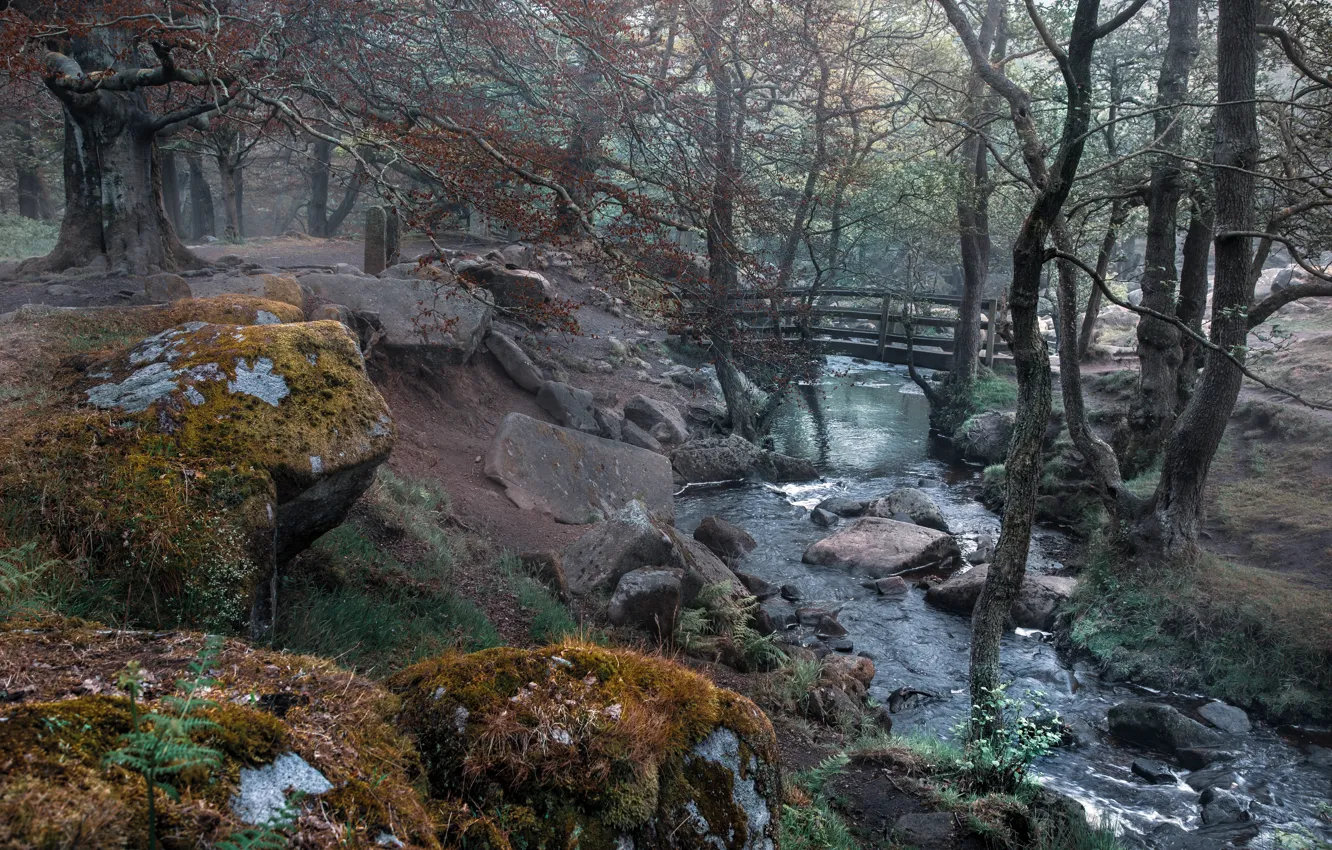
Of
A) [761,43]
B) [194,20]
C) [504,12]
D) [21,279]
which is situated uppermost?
[761,43]

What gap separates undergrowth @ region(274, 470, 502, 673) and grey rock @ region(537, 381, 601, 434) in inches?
203

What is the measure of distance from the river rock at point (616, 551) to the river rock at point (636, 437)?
5.45 metres

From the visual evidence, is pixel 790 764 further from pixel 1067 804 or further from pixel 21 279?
pixel 21 279

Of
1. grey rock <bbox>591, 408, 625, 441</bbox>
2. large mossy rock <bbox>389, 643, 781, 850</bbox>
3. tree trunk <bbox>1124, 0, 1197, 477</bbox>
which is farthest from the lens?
grey rock <bbox>591, 408, 625, 441</bbox>


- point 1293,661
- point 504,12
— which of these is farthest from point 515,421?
point 1293,661

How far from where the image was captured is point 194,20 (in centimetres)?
782

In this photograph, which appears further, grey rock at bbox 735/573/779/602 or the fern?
grey rock at bbox 735/573/779/602

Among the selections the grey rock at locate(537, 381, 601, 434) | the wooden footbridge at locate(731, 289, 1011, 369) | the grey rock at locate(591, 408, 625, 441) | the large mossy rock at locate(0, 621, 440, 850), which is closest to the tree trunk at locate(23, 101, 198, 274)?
the grey rock at locate(537, 381, 601, 434)

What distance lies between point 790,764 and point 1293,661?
18.2ft

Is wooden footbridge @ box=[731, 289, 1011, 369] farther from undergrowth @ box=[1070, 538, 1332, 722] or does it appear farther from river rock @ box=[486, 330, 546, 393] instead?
undergrowth @ box=[1070, 538, 1332, 722]

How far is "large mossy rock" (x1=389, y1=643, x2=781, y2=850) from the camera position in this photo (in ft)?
7.72

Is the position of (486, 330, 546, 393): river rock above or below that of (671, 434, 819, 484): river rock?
above

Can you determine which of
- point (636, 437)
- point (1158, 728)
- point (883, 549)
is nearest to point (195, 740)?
point (1158, 728)

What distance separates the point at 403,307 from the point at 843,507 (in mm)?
7626
